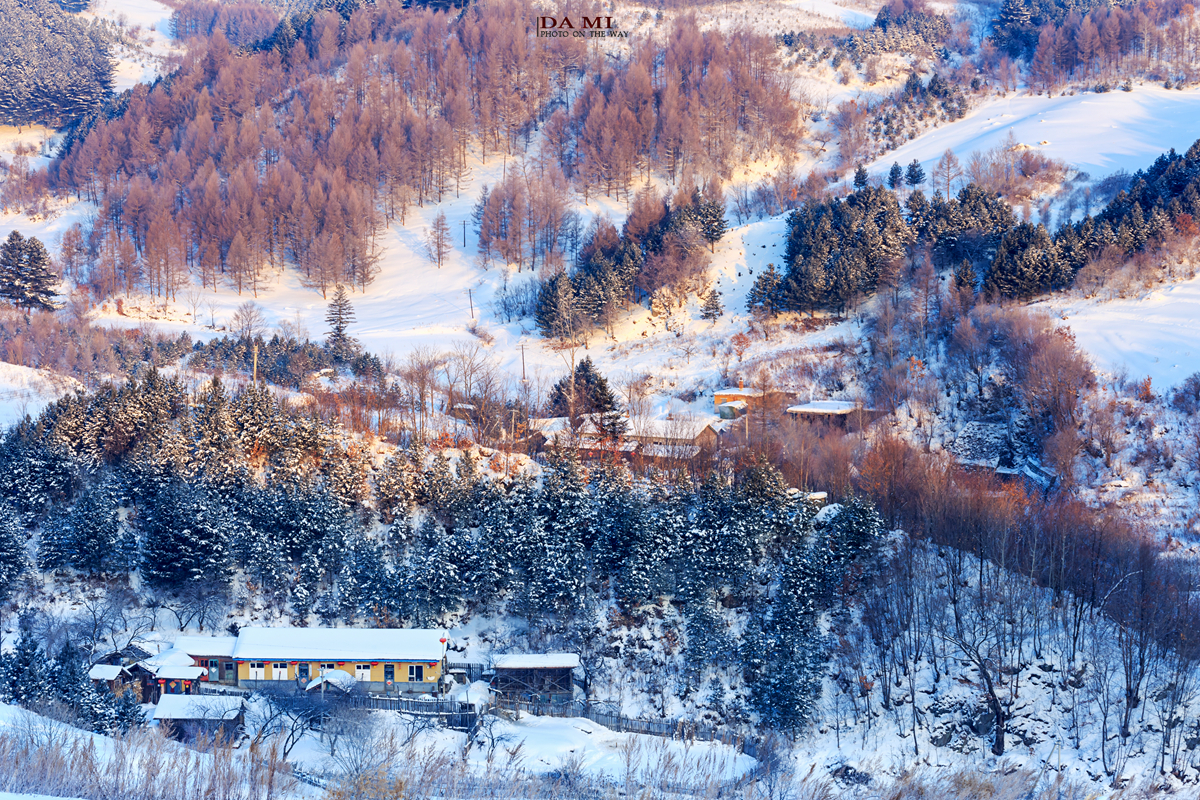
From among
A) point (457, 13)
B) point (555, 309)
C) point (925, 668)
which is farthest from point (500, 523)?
point (457, 13)

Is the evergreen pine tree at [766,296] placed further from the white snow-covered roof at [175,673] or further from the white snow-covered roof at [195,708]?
the white snow-covered roof at [195,708]

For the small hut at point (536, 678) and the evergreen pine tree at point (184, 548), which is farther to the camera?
the evergreen pine tree at point (184, 548)

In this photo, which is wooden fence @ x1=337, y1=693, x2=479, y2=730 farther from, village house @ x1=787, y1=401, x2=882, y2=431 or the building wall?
village house @ x1=787, y1=401, x2=882, y2=431

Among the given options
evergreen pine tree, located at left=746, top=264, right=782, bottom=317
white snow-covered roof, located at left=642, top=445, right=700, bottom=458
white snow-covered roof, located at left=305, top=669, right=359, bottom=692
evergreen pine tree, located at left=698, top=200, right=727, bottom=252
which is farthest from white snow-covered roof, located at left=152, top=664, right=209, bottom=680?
evergreen pine tree, located at left=698, top=200, right=727, bottom=252

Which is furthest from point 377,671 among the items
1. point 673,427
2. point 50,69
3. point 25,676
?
point 50,69

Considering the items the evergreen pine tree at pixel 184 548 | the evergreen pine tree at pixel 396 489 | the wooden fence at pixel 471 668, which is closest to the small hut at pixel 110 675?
the evergreen pine tree at pixel 184 548

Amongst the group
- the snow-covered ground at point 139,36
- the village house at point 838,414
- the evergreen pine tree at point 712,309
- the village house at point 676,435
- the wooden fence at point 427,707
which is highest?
the snow-covered ground at point 139,36

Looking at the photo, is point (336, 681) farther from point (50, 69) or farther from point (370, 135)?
point (50, 69)
